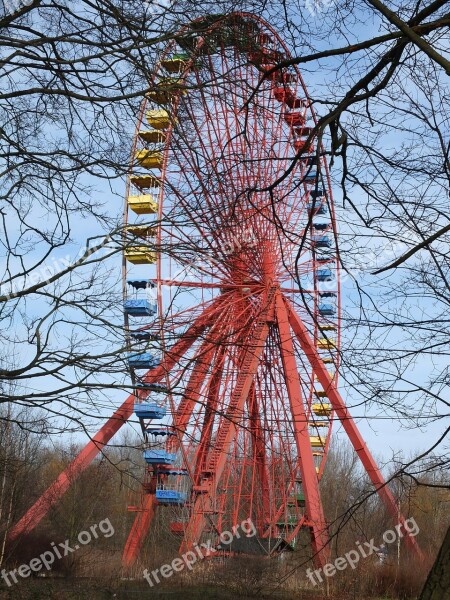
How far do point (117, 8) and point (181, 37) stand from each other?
425 millimetres

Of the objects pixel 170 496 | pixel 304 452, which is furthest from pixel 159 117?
pixel 170 496

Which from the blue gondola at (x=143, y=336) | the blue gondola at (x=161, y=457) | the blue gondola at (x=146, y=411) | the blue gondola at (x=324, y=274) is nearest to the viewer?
the blue gondola at (x=143, y=336)

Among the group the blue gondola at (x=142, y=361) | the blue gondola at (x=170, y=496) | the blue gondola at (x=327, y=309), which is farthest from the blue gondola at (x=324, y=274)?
the blue gondola at (x=142, y=361)

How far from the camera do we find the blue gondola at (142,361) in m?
5.97

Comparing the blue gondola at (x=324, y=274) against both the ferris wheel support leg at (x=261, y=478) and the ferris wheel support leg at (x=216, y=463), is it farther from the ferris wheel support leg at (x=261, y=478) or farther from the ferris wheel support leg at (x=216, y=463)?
the ferris wheel support leg at (x=261, y=478)

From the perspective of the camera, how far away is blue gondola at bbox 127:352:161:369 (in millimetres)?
5967

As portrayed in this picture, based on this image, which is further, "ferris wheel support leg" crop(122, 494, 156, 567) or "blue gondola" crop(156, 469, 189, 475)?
"ferris wheel support leg" crop(122, 494, 156, 567)

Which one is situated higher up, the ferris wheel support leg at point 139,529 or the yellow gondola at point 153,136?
the yellow gondola at point 153,136

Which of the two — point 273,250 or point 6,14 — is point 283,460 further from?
point 6,14

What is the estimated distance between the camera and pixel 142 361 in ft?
20.1

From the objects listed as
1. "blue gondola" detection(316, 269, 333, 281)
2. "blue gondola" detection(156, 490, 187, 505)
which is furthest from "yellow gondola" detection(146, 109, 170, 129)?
"blue gondola" detection(156, 490, 187, 505)

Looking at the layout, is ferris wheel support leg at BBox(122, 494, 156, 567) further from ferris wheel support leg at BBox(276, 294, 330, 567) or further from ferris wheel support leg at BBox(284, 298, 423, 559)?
ferris wheel support leg at BBox(284, 298, 423, 559)

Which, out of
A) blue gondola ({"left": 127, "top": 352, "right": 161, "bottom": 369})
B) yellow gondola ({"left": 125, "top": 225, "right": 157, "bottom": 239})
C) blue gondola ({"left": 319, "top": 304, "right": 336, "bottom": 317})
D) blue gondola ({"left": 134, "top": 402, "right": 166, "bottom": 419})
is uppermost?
blue gondola ({"left": 319, "top": 304, "right": 336, "bottom": 317})

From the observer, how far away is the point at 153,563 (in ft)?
66.5
